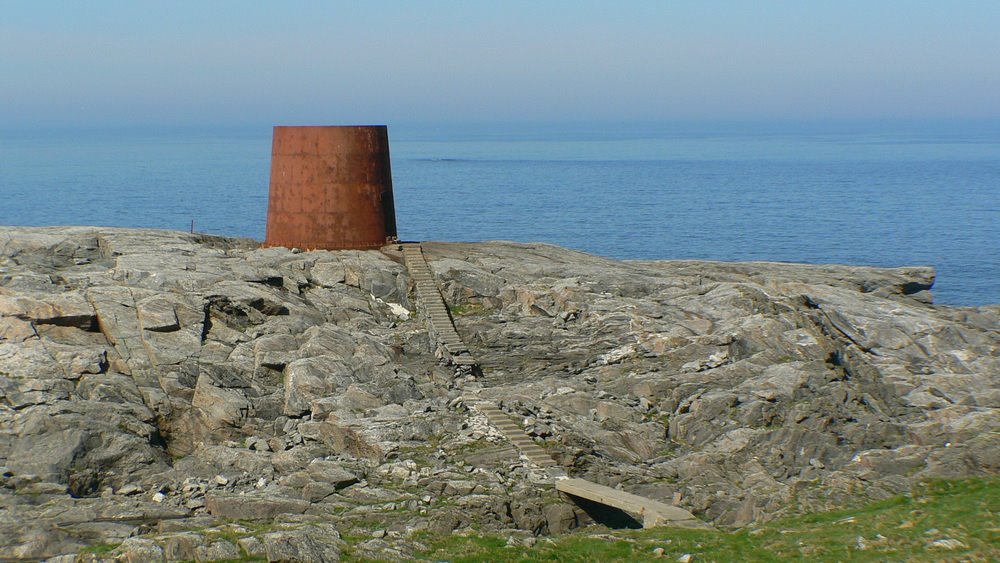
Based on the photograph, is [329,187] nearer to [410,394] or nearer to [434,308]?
[434,308]

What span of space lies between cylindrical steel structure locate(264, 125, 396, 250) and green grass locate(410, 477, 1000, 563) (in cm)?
2482

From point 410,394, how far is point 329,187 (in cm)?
1514

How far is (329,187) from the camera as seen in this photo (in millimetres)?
47188

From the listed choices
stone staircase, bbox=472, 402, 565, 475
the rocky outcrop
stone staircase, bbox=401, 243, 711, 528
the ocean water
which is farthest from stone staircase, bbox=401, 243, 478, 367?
the ocean water

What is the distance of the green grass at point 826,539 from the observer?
68.3ft

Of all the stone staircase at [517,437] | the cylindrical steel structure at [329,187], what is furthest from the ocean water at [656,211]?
the cylindrical steel structure at [329,187]

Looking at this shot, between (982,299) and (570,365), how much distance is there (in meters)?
48.4

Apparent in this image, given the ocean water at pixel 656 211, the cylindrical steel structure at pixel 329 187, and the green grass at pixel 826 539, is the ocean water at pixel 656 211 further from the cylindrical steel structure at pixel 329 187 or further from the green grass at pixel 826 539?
the green grass at pixel 826 539

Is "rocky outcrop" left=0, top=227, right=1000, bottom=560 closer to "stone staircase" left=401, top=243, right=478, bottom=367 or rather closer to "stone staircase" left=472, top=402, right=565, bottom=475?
"stone staircase" left=472, top=402, right=565, bottom=475

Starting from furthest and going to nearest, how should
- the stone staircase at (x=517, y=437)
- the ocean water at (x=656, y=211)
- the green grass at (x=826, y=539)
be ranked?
1. the ocean water at (x=656, y=211)
2. the stone staircase at (x=517, y=437)
3. the green grass at (x=826, y=539)

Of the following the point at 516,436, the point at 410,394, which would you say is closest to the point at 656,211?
the point at 410,394

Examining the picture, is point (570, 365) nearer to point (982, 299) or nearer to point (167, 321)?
point (167, 321)

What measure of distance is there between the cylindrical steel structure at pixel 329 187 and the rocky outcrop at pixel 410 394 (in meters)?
1.59

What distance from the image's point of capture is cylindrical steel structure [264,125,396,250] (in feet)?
155
